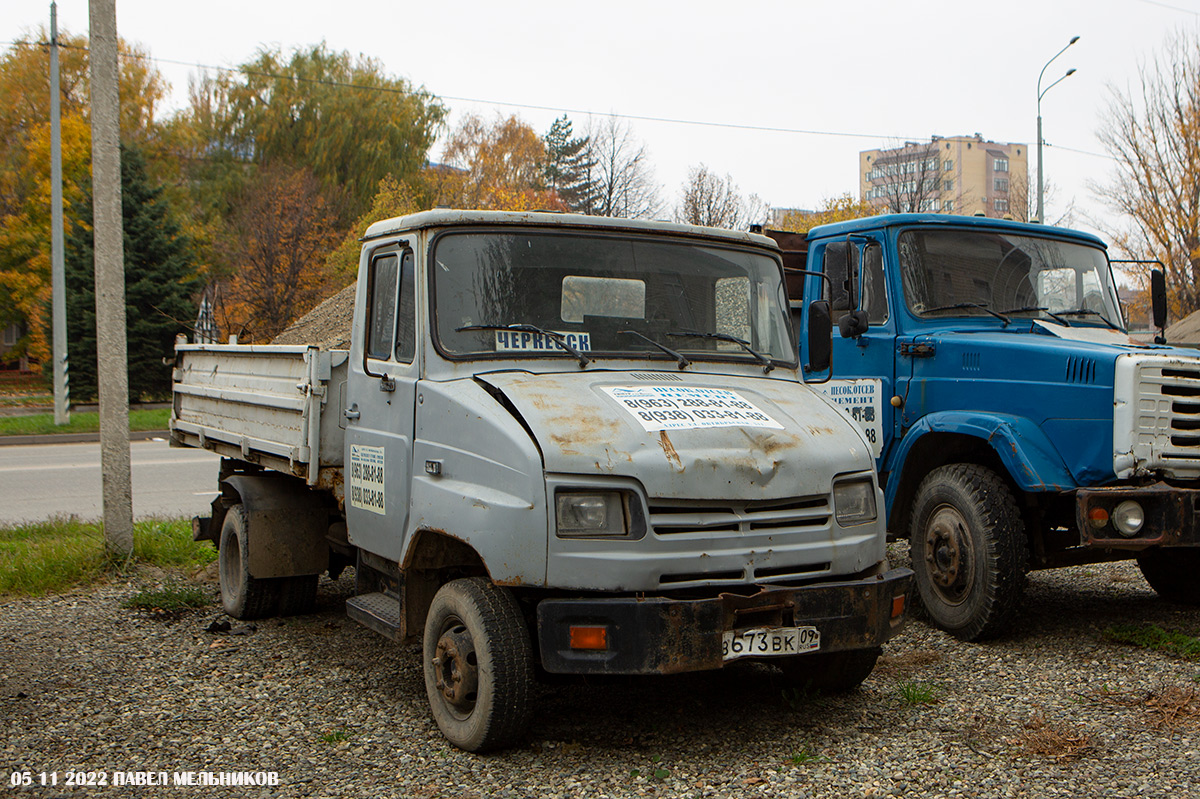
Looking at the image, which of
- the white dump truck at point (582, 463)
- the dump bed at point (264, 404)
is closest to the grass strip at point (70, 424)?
the dump bed at point (264, 404)

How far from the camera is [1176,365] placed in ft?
18.5

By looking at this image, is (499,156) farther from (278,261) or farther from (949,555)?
(949,555)

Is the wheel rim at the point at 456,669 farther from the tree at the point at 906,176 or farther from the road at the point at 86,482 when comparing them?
the tree at the point at 906,176

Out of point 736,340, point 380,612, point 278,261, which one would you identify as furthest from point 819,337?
point 278,261

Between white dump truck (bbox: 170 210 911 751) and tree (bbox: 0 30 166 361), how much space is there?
29.3m

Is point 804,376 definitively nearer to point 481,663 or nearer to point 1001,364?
point 1001,364

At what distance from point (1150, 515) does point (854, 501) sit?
6.27ft

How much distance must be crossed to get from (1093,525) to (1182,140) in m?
24.8

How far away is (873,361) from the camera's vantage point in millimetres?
6965

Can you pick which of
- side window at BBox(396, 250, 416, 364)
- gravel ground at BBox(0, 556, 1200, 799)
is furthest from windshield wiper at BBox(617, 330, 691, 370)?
gravel ground at BBox(0, 556, 1200, 799)

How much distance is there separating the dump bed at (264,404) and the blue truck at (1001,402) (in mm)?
2617

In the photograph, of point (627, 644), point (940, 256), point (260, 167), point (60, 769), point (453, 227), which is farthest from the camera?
point (260, 167)

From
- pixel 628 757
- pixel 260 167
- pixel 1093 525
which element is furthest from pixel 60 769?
pixel 260 167

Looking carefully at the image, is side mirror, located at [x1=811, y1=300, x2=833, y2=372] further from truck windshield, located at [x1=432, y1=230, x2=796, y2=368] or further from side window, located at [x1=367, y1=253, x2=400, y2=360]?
side window, located at [x1=367, y1=253, x2=400, y2=360]
